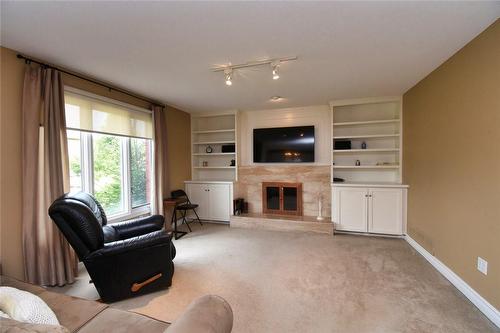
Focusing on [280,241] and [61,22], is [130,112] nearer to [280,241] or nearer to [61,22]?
[61,22]

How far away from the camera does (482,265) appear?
1.94 meters

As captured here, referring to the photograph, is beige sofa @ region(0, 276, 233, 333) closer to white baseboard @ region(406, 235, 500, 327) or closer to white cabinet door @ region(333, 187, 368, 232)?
white baseboard @ region(406, 235, 500, 327)

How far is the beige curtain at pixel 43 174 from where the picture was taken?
2184 millimetres

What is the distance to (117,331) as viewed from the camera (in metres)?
1.13

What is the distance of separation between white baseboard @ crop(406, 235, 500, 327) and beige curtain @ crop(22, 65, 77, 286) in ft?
12.9

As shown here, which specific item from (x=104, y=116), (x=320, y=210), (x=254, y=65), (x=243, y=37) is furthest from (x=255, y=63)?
(x=320, y=210)

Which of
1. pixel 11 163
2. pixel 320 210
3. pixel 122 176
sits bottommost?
pixel 320 210

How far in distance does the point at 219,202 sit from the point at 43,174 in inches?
114

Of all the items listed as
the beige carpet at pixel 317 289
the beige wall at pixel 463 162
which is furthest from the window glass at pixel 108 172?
the beige wall at pixel 463 162

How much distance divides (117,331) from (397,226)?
4.04m

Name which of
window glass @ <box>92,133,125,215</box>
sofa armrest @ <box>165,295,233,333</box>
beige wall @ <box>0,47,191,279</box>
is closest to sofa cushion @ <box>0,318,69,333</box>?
sofa armrest @ <box>165,295,233,333</box>

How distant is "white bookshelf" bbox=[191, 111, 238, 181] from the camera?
508 centimetres

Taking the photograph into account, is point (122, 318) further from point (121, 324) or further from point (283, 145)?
point (283, 145)

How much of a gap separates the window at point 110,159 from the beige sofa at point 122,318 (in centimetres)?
171
